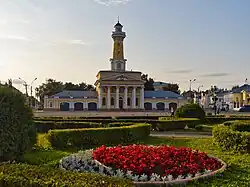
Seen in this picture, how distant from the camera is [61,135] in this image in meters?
16.1

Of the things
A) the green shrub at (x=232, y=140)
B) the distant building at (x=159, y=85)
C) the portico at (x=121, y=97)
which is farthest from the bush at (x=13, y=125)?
the distant building at (x=159, y=85)

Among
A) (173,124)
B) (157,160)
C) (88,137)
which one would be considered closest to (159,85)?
(173,124)

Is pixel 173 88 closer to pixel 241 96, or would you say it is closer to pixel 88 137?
pixel 241 96

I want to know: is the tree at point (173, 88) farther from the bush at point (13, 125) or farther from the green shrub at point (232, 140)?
the bush at point (13, 125)

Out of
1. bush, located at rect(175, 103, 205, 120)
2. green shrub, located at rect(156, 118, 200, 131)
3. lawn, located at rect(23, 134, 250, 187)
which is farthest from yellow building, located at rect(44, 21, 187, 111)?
lawn, located at rect(23, 134, 250, 187)

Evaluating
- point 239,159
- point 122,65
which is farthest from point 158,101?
point 239,159

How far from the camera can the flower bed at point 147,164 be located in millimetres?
8288

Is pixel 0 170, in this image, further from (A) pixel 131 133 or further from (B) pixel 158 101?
(B) pixel 158 101

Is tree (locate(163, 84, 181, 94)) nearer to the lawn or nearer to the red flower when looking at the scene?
the lawn

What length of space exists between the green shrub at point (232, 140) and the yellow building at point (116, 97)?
235ft

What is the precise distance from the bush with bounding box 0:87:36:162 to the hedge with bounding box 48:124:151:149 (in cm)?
438

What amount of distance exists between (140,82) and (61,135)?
2915 inches

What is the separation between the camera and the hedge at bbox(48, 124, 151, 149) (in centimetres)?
1608

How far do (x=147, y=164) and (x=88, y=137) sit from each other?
8.16m
